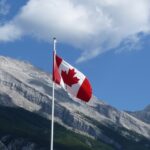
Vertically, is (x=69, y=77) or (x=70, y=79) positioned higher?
(x=69, y=77)

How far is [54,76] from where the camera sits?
4756cm

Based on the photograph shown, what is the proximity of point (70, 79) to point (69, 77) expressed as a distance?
21 cm

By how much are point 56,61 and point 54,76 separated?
1647 millimetres

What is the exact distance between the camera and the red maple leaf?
1896 inches

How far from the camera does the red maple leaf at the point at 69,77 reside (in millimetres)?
48156

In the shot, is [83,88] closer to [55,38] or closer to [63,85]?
[63,85]

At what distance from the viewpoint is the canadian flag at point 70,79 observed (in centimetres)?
4806

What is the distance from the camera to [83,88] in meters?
48.5

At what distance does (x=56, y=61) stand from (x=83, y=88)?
11.6ft

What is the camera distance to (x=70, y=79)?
1901 inches

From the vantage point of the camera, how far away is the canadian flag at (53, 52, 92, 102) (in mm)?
48062

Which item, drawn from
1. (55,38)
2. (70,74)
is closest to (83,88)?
(70,74)

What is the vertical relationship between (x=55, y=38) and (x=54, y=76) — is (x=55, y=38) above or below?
above

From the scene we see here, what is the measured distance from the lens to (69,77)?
158 ft
